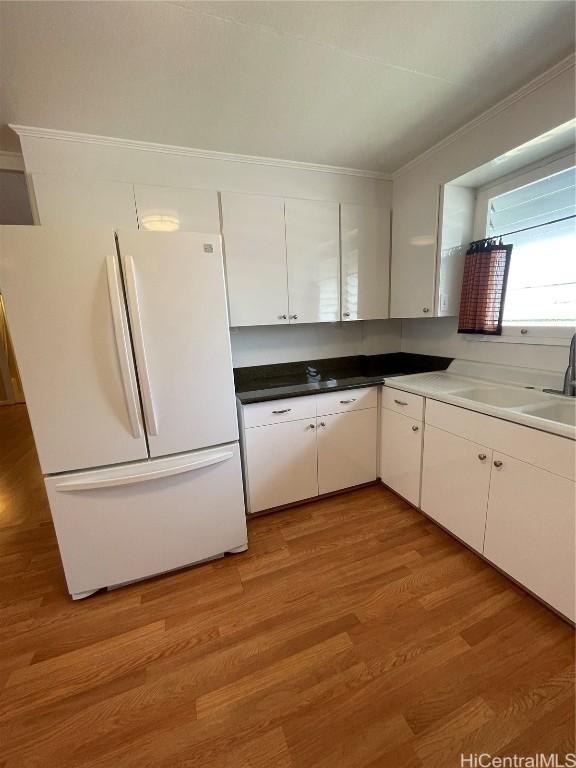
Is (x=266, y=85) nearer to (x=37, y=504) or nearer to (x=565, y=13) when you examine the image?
(x=565, y=13)

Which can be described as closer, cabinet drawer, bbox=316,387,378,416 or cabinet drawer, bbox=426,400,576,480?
cabinet drawer, bbox=426,400,576,480

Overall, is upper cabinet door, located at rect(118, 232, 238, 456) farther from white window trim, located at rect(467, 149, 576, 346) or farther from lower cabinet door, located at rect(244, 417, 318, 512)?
white window trim, located at rect(467, 149, 576, 346)

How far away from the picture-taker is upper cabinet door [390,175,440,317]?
85.2 inches

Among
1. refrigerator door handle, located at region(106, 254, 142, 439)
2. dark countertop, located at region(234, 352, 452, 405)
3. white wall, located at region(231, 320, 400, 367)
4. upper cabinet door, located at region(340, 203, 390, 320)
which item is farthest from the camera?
white wall, located at region(231, 320, 400, 367)

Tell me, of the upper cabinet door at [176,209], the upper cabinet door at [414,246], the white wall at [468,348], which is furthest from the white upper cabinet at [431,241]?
the upper cabinet door at [176,209]

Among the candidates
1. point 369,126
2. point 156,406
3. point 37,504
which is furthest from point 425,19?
point 37,504

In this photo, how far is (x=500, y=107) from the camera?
166cm

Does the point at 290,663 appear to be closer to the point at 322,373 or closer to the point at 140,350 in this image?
the point at 140,350

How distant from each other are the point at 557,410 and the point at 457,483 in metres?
0.63

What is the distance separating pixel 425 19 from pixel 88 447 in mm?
2261

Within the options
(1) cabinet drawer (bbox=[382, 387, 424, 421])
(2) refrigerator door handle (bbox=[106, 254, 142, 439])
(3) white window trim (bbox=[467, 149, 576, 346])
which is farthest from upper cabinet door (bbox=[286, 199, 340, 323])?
(2) refrigerator door handle (bbox=[106, 254, 142, 439])

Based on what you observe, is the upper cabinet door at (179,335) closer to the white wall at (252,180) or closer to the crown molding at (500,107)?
the white wall at (252,180)

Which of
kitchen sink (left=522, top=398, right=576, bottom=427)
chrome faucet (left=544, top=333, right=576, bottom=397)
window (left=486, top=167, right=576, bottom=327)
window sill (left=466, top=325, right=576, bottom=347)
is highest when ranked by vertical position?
window (left=486, top=167, right=576, bottom=327)

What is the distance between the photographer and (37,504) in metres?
2.48
